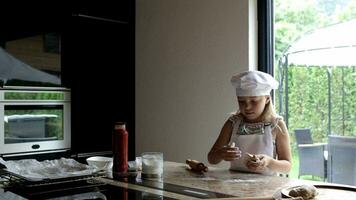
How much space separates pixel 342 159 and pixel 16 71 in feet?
6.57

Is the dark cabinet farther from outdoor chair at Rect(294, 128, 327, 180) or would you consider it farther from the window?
outdoor chair at Rect(294, 128, 327, 180)

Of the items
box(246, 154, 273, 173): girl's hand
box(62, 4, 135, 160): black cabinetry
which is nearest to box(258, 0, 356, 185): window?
box(246, 154, 273, 173): girl's hand

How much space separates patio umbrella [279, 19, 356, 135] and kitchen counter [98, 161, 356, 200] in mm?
1148

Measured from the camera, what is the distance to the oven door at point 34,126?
2514mm

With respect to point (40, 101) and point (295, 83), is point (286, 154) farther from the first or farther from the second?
point (40, 101)

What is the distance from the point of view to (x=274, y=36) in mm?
2537

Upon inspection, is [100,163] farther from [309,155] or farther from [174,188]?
[309,155]

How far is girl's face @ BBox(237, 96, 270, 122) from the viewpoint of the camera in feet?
5.40

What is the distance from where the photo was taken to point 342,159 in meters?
2.25

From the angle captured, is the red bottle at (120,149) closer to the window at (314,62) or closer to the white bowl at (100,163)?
the white bowl at (100,163)

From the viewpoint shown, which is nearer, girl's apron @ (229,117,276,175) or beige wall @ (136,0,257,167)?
girl's apron @ (229,117,276,175)

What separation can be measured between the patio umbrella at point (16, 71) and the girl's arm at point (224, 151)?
1.44 meters

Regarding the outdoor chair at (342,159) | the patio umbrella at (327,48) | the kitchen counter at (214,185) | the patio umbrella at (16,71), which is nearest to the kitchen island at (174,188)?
the kitchen counter at (214,185)

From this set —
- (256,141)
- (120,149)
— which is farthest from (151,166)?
(256,141)
